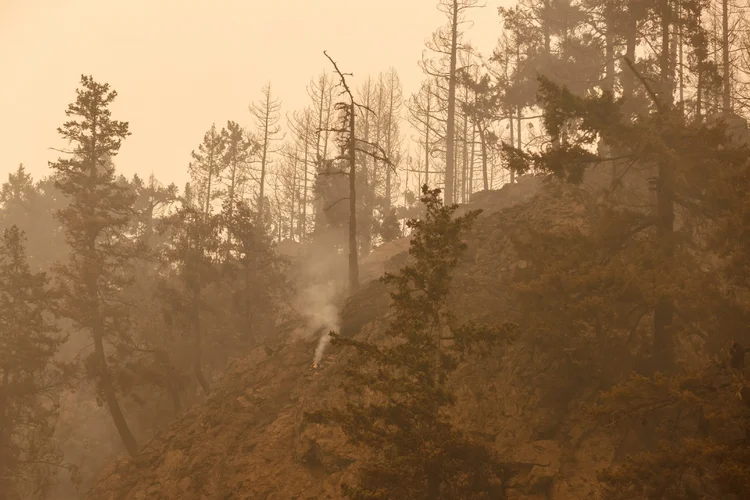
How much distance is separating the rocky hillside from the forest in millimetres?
76

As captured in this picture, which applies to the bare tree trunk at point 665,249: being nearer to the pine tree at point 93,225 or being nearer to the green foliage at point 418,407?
the green foliage at point 418,407

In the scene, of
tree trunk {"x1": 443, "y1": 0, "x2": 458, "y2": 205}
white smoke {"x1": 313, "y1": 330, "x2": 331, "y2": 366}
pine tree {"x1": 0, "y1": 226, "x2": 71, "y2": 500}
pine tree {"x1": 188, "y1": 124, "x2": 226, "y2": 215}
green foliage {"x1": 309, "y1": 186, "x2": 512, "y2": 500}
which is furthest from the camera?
pine tree {"x1": 188, "y1": 124, "x2": 226, "y2": 215}

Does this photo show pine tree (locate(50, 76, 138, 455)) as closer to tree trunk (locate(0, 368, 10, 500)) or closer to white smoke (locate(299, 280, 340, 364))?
tree trunk (locate(0, 368, 10, 500))

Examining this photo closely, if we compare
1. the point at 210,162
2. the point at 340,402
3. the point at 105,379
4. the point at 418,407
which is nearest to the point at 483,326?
the point at 418,407

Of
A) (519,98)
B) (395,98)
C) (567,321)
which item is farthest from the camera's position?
(395,98)

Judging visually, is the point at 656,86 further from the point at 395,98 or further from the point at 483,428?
the point at 395,98

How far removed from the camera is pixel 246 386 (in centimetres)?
2170

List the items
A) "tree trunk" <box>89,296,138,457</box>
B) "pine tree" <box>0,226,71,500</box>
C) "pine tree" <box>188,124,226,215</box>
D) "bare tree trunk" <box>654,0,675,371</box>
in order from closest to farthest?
1. "bare tree trunk" <box>654,0,675,371</box>
2. "pine tree" <box>0,226,71,500</box>
3. "tree trunk" <box>89,296,138,457</box>
4. "pine tree" <box>188,124,226,215</box>

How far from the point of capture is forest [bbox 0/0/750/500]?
11.9 meters

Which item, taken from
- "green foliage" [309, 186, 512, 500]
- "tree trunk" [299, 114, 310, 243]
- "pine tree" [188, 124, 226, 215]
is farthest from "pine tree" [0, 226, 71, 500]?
"tree trunk" [299, 114, 310, 243]

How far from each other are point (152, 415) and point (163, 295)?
6.29 metres

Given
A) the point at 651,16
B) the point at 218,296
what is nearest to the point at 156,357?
the point at 218,296

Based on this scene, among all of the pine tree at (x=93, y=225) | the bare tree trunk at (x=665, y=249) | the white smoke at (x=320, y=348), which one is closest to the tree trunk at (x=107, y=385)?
the pine tree at (x=93, y=225)

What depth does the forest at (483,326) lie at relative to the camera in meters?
11.9
